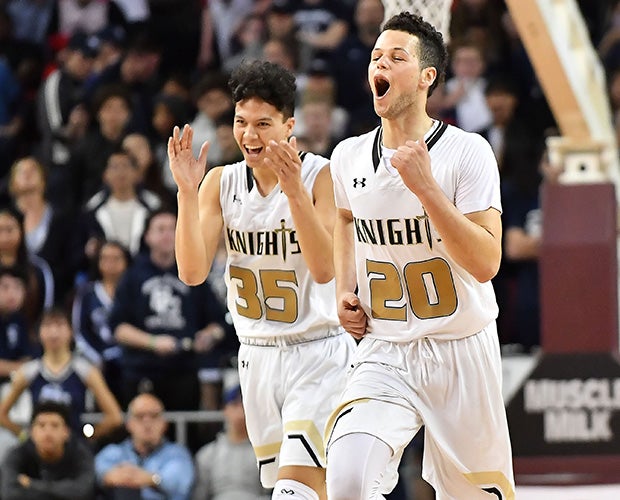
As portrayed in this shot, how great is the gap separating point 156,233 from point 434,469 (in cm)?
571

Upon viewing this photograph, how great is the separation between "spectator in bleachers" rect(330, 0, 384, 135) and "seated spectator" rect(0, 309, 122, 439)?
3548mm

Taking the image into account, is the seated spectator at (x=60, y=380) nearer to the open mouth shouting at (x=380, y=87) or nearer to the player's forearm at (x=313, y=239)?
the player's forearm at (x=313, y=239)

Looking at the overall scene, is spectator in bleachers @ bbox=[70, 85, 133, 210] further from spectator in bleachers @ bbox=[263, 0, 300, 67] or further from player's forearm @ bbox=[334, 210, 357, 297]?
player's forearm @ bbox=[334, 210, 357, 297]

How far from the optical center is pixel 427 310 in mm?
6609

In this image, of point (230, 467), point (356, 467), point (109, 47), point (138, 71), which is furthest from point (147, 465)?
point (109, 47)

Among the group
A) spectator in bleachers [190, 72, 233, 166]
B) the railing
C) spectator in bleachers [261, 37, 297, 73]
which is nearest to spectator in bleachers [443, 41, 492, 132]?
spectator in bleachers [261, 37, 297, 73]

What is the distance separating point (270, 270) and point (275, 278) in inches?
1.8

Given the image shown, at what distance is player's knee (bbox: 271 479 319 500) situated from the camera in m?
7.15

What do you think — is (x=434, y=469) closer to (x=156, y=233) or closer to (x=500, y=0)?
(x=156, y=233)

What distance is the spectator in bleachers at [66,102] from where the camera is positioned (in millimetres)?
15312

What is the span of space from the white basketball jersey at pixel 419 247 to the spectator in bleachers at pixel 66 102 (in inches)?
340

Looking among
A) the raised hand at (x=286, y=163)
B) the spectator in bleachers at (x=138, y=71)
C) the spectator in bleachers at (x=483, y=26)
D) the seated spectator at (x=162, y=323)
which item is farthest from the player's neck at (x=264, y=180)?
the spectator in bleachers at (x=138, y=71)

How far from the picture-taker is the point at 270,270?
24.7ft

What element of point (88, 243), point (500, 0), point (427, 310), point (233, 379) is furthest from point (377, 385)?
point (500, 0)
